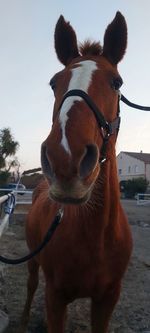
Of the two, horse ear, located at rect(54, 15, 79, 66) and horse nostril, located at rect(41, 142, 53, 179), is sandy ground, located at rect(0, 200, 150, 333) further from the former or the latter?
horse ear, located at rect(54, 15, 79, 66)

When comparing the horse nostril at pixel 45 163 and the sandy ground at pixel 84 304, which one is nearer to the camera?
the horse nostril at pixel 45 163

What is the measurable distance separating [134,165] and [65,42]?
6037 cm

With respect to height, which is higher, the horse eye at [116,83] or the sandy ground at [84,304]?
the horse eye at [116,83]

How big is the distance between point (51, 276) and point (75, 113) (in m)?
1.42

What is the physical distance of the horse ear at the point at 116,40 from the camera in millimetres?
2570

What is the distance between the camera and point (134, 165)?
62312 mm

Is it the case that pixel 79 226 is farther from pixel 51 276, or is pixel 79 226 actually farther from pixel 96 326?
pixel 96 326

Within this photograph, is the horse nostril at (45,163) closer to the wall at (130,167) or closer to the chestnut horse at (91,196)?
the chestnut horse at (91,196)

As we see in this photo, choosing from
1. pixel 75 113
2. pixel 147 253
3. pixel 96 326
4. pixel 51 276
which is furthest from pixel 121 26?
pixel 147 253

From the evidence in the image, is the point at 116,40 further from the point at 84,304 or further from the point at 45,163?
the point at 84,304

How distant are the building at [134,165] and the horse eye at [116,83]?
56970 mm

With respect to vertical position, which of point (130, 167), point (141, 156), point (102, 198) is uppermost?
point (141, 156)

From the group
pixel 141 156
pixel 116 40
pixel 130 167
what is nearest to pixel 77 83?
pixel 116 40

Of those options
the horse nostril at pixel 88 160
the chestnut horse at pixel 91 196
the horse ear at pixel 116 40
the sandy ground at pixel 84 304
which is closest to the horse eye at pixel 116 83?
the chestnut horse at pixel 91 196
